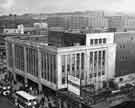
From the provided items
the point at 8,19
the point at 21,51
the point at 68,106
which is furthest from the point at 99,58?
the point at 8,19

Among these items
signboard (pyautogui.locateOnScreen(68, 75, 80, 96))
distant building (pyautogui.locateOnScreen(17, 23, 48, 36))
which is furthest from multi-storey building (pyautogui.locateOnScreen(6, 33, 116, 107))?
distant building (pyautogui.locateOnScreen(17, 23, 48, 36))

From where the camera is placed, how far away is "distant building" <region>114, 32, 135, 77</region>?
34375 millimetres

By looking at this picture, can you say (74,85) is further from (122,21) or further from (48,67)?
(122,21)

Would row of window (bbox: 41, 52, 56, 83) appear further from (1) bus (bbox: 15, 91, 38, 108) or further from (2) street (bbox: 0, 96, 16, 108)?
(2) street (bbox: 0, 96, 16, 108)

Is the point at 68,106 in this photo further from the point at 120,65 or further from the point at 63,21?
the point at 63,21

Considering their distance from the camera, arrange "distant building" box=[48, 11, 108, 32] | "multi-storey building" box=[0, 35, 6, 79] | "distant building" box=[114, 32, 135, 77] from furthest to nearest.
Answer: "distant building" box=[48, 11, 108, 32] < "multi-storey building" box=[0, 35, 6, 79] < "distant building" box=[114, 32, 135, 77]

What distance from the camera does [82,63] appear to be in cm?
2653

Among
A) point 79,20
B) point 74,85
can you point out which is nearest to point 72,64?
point 74,85

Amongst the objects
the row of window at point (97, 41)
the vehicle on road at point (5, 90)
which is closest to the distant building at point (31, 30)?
the vehicle on road at point (5, 90)

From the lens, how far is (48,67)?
85.1ft

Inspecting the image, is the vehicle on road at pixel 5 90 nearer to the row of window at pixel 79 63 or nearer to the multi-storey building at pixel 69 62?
the multi-storey building at pixel 69 62

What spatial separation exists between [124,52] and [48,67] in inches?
Answer: 642

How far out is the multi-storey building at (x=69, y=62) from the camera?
80.4ft

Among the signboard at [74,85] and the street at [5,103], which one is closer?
the signboard at [74,85]
